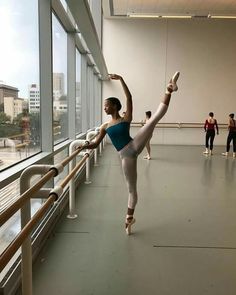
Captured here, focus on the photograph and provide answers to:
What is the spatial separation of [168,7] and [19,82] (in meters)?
10.0

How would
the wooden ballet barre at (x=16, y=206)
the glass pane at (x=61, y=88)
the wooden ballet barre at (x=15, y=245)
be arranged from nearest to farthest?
1. the wooden ballet barre at (x=15, y=245)
2. the wooden ballet barre at (x=16, y=206)
3. the glass pane at (x=61, y=88)

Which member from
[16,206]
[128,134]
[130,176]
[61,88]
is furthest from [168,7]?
[16,206]

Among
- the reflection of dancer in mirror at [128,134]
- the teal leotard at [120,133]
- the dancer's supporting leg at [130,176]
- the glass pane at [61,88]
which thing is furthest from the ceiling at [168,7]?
the dancer's supporting leg at [130,176]

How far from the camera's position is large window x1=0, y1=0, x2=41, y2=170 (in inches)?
98.3

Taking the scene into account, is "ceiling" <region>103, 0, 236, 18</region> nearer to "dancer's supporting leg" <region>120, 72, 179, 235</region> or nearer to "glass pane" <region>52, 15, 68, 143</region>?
"glass pane" <region>52, 15, 68, 143</region>

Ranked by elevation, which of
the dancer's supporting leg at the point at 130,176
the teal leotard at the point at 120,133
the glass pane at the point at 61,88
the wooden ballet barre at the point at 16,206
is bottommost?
the dancer's supporting leg at the point at 130,176

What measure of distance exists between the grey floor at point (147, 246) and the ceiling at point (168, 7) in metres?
7.86

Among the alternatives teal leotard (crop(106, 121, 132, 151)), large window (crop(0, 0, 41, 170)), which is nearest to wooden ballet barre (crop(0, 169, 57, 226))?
large window (crop(0, 0, 41, 170))

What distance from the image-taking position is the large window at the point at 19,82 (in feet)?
8.20

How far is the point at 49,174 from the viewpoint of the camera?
1885 mm

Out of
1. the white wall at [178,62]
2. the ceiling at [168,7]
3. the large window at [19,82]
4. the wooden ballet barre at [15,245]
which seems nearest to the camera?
the wooden ballet barre at [15,245]

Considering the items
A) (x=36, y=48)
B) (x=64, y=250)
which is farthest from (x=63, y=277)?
(x=36, y=48)

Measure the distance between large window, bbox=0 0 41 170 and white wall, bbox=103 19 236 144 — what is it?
31.9 feet

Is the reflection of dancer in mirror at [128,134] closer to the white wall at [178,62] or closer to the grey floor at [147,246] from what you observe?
the grey floor at [147,246]
